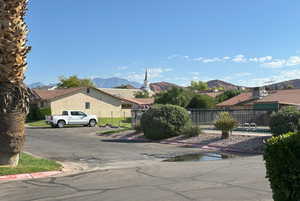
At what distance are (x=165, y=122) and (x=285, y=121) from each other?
7.89 meters

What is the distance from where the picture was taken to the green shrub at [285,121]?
61.9ft

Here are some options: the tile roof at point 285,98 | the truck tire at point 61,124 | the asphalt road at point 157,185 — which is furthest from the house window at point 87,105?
the asphalt road at point 157,185

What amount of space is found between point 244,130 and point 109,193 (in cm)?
2016

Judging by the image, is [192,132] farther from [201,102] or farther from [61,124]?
[201,102]

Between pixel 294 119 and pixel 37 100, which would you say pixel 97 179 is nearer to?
pixel 294 119

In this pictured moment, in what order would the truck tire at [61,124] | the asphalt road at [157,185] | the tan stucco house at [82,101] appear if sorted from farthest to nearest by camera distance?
the tan stucco house at [82,101]
the truck tire at [61,124]
the asphalt road at [157,185]

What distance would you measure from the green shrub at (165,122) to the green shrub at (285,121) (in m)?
6.76

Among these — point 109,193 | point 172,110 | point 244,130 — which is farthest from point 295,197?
point 244,130

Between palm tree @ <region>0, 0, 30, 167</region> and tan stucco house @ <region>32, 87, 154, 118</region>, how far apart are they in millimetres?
42301

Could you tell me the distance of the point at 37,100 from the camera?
57281mm

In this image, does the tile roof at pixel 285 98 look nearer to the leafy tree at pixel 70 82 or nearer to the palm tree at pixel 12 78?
the palm tree at pixel 12 78

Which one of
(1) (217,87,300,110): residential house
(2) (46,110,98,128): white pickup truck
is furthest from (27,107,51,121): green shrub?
(1) (217,87,300,110): residential house

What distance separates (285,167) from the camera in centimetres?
525

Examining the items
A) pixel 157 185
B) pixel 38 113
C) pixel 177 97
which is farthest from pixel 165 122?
pixel 38 113
